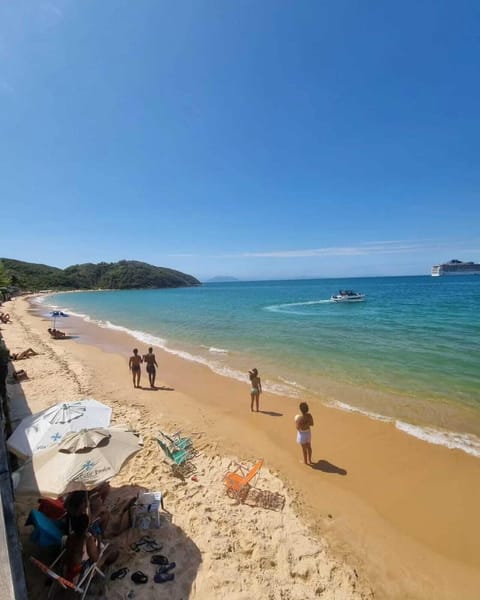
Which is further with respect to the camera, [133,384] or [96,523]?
[133,384]

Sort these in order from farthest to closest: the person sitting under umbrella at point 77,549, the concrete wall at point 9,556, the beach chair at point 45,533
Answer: the beach chair at point 45,533 < the person sitting under umbrella at point 77,549 < the concrete wall at point 9,556

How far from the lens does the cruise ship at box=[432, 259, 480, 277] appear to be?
15738cm

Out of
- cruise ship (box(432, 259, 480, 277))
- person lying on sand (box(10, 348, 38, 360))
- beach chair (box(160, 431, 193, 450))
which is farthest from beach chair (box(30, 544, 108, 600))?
cruise ship (box(432, 259, 480, 277))

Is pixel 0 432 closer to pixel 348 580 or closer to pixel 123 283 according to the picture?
pixel 348 580

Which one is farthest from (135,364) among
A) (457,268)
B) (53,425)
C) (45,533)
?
(457,268)

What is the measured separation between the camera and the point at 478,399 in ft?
34.1

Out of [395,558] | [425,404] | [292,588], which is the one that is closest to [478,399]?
[425,404]

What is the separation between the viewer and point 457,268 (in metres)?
160

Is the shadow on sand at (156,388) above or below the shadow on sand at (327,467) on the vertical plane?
above

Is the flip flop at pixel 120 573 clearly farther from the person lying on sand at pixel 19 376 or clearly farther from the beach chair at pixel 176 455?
the person lying on sand at pixel 19 376

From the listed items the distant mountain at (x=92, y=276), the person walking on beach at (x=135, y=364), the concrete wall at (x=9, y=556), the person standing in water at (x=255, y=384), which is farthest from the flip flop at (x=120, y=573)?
the distant mountain at (x=92, y=276)

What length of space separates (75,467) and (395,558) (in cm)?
505

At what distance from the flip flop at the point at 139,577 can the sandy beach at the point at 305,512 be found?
0.25ft

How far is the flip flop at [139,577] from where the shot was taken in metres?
4.00
